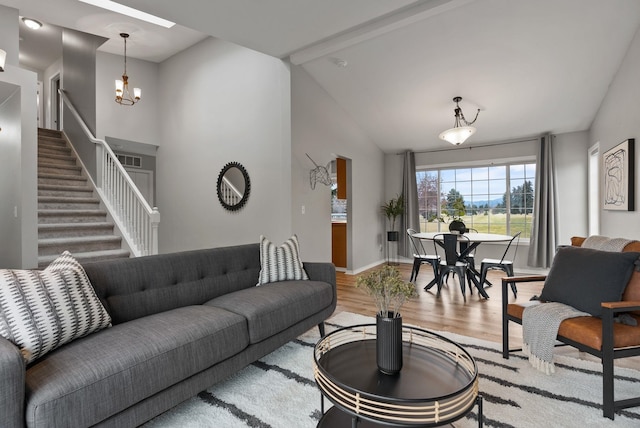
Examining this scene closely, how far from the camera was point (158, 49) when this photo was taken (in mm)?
5656

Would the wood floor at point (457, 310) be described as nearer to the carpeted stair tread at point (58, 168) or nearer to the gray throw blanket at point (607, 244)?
the gray throw blanket at point (607, 244)

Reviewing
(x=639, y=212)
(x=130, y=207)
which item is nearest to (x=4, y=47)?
(x=130, y=207)

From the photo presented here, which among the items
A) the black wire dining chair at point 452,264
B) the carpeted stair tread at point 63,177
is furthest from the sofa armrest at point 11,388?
the carpeted stair tread at point 63,177

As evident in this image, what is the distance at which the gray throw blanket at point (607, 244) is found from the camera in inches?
86.6

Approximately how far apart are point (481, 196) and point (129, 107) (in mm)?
6836

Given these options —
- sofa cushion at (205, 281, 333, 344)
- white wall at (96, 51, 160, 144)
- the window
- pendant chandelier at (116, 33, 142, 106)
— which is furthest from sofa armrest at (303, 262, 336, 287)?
white wall at (96, 51, 160, 144)

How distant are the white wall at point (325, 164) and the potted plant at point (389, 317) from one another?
2.85m

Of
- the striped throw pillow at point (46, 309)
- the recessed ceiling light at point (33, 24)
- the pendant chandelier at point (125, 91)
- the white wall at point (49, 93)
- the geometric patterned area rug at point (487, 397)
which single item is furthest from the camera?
the white wall at point (49, 93)

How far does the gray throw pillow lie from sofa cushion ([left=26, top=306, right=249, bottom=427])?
2.14 m

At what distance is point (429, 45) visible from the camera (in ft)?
12.5

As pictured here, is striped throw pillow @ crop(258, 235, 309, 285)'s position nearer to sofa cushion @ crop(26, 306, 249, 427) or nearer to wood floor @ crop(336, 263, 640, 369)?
sofa cushion @ crop(26, 306, 249, 427)

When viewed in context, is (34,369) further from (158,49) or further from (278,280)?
(158,49)

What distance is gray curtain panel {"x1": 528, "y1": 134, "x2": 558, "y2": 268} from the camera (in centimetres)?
540

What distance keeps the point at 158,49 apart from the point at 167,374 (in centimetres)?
588
